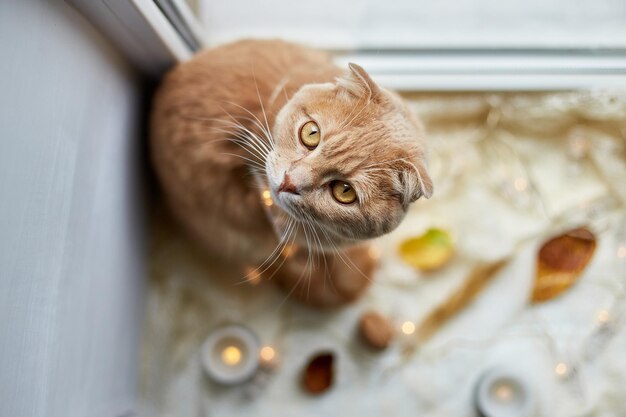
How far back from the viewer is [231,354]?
1314 mm

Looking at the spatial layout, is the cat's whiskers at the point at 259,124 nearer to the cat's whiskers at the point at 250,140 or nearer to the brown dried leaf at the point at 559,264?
the cat's whiskers at the point at 250,140

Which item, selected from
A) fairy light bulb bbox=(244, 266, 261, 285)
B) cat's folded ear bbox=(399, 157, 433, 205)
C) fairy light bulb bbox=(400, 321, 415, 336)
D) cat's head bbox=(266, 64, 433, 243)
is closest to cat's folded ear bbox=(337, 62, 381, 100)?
cat's head bbox=(266, 64, 433, 243)

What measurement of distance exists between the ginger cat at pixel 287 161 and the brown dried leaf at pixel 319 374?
0.16m

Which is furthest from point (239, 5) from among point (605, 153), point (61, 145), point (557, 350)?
point (557, 350)

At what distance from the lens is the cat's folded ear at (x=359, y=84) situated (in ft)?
2.52

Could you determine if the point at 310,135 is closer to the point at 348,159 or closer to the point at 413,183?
the point at 348,159

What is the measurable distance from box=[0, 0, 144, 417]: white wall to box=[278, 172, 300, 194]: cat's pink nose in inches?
16.6

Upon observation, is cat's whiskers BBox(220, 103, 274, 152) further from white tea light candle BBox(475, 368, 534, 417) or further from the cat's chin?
white tea light candle BBox(475, 368, 534, 417)

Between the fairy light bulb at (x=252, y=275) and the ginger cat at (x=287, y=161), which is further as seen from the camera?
the fairy light bulb at (x=252, y=275)

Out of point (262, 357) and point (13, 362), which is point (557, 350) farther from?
point (13, 362)

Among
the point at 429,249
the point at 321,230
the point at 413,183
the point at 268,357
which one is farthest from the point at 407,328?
the point at 413,183

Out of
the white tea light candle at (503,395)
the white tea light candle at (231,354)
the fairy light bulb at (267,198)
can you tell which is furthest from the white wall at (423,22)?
the white tea light candle at (503,395)

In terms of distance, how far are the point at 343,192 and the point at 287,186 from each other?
0.32 feet

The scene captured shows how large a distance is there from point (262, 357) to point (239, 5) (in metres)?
0.93
